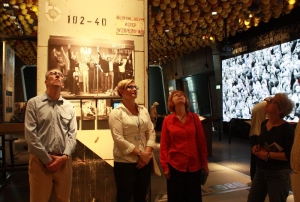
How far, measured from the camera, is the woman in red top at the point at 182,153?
106 inches

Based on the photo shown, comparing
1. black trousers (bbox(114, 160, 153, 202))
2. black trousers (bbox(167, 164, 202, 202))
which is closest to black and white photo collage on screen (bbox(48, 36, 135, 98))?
black trousers (bbox(114, 160, 153, 202))

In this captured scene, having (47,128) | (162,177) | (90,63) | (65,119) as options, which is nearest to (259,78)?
(162,177)

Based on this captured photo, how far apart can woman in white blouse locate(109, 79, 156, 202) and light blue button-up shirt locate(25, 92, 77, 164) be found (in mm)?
437

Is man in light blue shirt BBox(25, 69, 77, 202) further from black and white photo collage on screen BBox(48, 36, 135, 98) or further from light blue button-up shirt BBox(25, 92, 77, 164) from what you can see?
black and white photo collage on screen BBox(48, 36, 135, 98)

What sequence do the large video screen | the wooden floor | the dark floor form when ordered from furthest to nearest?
the large video screen → the dark floor → the wooden floor

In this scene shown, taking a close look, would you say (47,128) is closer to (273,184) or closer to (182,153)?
(182,153)

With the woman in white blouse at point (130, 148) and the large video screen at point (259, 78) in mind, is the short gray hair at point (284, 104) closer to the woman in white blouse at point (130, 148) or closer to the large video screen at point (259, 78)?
the woman in white blouse at point (130, 148)

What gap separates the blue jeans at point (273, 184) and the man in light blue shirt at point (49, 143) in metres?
1.83

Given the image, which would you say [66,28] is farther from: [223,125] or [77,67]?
[223,125]

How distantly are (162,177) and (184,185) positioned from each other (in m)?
2.45

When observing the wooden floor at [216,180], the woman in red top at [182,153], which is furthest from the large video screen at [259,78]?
the woman in red top at [182,153]

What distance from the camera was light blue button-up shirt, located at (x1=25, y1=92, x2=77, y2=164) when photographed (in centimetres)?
231

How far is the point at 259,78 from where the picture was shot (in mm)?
9203

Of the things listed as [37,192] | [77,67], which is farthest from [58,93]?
[37,192]
